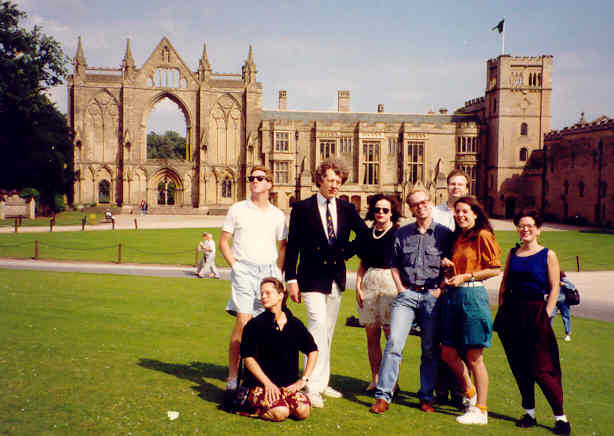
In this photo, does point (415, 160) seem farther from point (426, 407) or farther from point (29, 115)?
point (426, 407)

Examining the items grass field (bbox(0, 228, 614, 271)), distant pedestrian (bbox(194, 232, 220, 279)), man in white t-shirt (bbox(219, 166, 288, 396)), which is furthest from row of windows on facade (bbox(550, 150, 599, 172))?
man in white t-shirt (bbox(219, 166, 288, 396))

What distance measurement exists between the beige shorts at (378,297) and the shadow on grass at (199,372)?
178cm

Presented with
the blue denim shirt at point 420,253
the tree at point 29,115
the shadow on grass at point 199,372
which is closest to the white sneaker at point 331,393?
the shadow on grass at point 199,372

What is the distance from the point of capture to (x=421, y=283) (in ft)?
17.7

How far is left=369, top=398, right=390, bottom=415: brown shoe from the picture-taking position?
16.9 ft

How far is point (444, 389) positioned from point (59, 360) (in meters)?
4.49

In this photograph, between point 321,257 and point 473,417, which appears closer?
point 473,417

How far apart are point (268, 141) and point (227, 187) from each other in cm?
664

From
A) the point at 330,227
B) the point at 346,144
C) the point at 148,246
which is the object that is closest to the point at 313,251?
the point at 330,227

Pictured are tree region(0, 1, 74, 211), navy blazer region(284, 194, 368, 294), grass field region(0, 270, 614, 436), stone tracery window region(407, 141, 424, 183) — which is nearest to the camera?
grass field region(0, 270, 614, 436)

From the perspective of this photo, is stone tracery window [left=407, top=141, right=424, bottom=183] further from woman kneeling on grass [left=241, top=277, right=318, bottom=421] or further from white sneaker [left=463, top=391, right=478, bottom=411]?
woman kneeling on grass [left=241, top=277, right=318, bottom=421]

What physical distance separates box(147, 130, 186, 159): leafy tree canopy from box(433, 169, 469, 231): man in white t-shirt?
90.5 m

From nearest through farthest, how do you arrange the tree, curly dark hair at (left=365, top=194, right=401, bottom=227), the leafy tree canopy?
1. curly dark hair at (left=365, top=194, right=401, bottom=227)
2. the tree
3. the leafy tree canopy

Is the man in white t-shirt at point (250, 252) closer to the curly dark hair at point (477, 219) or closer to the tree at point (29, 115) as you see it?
the curly dark hair at point (477, 219)
